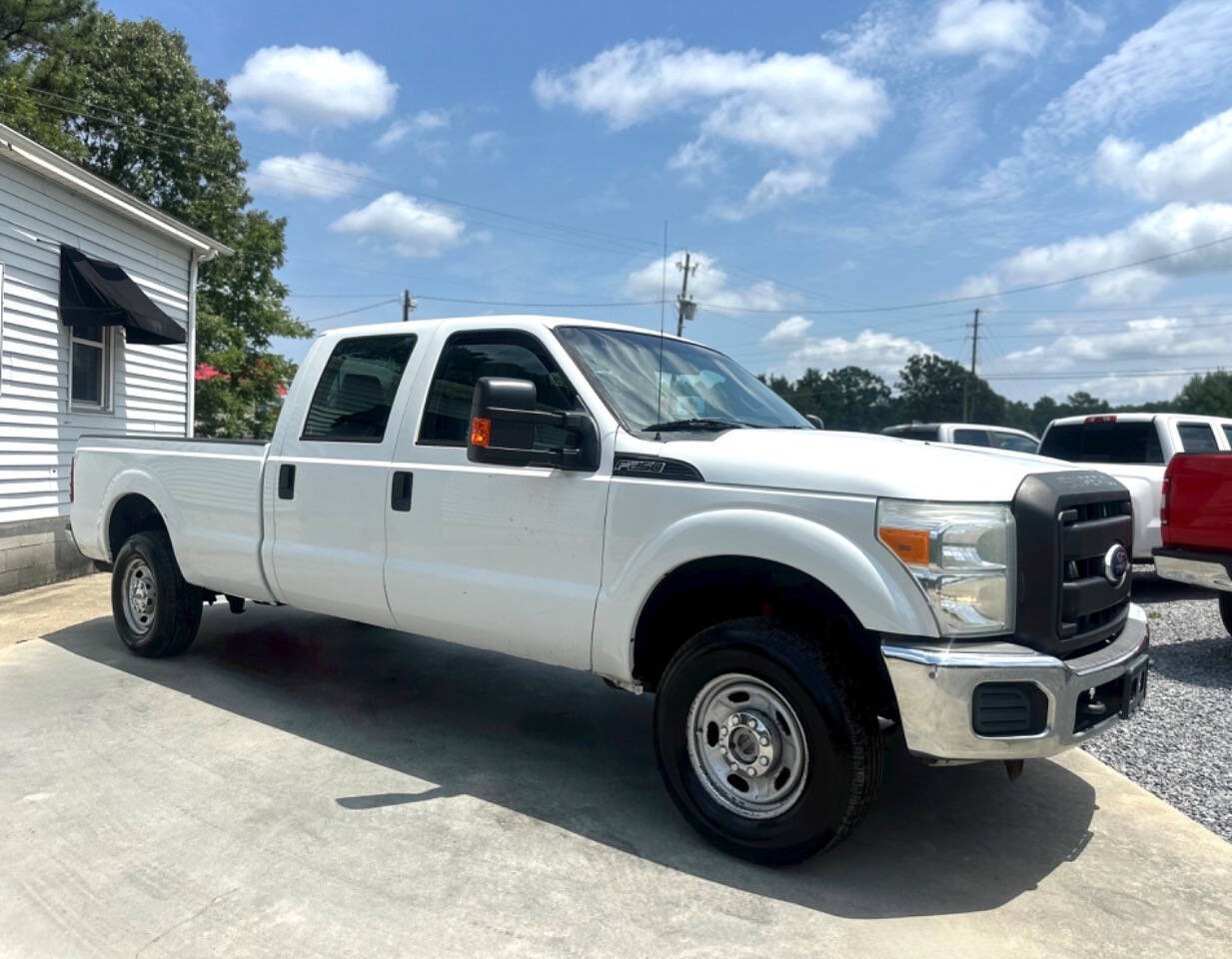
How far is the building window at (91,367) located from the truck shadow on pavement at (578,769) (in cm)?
449

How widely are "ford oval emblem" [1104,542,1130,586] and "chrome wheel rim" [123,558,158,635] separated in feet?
17.9

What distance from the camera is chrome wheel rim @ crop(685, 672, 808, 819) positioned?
320 cm

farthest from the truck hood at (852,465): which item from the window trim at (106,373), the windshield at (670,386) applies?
the window trim at (106,373)

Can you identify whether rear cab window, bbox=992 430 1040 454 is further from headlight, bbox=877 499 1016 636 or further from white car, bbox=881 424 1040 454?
headlight, bbox=877 499 1016 636

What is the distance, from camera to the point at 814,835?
3125mm

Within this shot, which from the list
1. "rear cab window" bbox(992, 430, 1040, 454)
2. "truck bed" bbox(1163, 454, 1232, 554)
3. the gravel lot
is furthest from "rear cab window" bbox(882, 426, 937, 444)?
"truck bed" bbox(1163, 454, 1232, 554)

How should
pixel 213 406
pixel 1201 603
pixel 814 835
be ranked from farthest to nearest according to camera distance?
pixel 213 406, pixel 1201 603, pixel 814 835

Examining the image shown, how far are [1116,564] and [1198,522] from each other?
3.48 metres

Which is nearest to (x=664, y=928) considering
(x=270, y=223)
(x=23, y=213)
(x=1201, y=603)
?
(x=1201, y=603)

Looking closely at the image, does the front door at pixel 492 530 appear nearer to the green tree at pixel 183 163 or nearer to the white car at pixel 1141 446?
the white car at pixel 1141 446

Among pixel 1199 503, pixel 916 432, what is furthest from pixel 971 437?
pixel 1199 503

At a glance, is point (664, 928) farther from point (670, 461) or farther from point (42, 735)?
point (42, 735)

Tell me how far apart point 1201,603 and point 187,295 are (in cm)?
1264

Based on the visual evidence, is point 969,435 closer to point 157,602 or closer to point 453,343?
point 453,343
